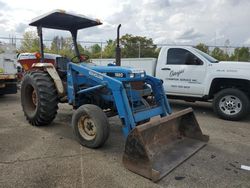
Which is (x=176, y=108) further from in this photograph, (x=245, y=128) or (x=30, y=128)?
(x=30, y=128)

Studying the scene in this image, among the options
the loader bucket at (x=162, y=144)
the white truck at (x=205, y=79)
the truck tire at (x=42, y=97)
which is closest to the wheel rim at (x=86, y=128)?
the loader bucket at (x=162, y=144)

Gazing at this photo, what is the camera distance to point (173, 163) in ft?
12.2

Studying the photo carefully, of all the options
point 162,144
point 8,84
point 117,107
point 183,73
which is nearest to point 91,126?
point 117,107

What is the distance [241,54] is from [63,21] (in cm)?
1930

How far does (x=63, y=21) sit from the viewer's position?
230 inches

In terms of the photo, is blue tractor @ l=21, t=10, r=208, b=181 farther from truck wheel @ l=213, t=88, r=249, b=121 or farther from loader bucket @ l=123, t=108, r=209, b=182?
truck wheel @ l=213, t=88, r=249, b=121

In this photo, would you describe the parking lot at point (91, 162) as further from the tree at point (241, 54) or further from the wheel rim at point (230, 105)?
the tree at point (241, 54)

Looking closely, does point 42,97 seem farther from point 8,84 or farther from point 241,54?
point 241,54

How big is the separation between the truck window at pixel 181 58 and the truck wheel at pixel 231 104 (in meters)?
1.17

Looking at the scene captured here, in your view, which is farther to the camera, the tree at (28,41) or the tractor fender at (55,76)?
the tree at (28,41)

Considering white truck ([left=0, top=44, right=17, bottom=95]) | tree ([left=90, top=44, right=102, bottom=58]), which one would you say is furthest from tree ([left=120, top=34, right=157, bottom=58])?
white truck ([left=0, top=44, right=17, bottom=95])

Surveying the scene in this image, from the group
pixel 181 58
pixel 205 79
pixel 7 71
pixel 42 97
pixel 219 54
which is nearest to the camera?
pixel 42 97

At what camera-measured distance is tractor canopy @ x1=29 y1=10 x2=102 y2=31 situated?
209 inches

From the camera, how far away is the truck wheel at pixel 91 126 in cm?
413
